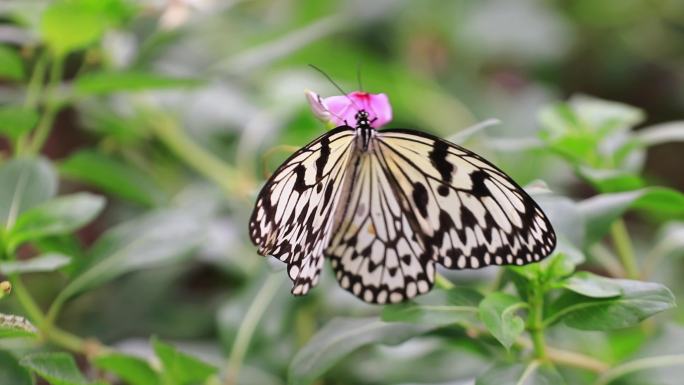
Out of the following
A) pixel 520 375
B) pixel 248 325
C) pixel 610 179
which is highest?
pixel 610 179

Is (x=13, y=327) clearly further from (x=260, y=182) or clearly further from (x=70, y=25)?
(x=260, y=182)

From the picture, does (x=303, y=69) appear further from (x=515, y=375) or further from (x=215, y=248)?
(x=515, y=375)

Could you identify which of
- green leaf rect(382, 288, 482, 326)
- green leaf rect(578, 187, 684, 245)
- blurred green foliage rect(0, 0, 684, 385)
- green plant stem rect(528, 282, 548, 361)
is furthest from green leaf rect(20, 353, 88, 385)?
green leaf rect(578, 187, 684, 245)

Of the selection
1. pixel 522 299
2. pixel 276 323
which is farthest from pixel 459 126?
pixel 522 299

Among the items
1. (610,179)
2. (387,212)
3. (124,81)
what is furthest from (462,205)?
(124,81)

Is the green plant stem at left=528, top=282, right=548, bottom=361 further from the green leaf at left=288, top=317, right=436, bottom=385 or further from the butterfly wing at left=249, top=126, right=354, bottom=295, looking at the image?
the butterfly wing at left=249, top=126, right=354, bottom=295

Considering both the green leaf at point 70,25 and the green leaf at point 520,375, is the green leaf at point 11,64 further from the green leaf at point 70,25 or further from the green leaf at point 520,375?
the green leaf at point 520,375

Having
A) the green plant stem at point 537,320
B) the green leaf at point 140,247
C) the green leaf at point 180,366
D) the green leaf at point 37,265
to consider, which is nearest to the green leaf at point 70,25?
the green leaf at point 140,247
